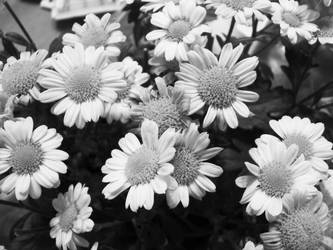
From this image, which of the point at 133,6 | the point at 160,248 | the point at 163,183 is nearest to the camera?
the point at 163,183

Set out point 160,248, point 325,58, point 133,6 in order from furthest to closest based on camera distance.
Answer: point 325,58 → point 133,6 → point 160,248

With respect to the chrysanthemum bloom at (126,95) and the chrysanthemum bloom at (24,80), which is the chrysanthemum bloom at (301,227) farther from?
the chrysanthemum bloom at (24,80)

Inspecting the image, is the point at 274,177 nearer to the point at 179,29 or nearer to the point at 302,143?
the point at 302,143

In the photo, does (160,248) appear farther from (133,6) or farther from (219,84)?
(133,6)

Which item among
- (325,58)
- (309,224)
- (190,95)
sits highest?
(190,95)

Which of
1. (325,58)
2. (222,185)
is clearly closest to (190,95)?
(222,185)

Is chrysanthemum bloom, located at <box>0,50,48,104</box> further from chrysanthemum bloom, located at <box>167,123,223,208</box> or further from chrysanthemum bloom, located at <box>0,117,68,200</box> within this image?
chrysanthemum bloom, located at <box>167,123,223,208</box>
